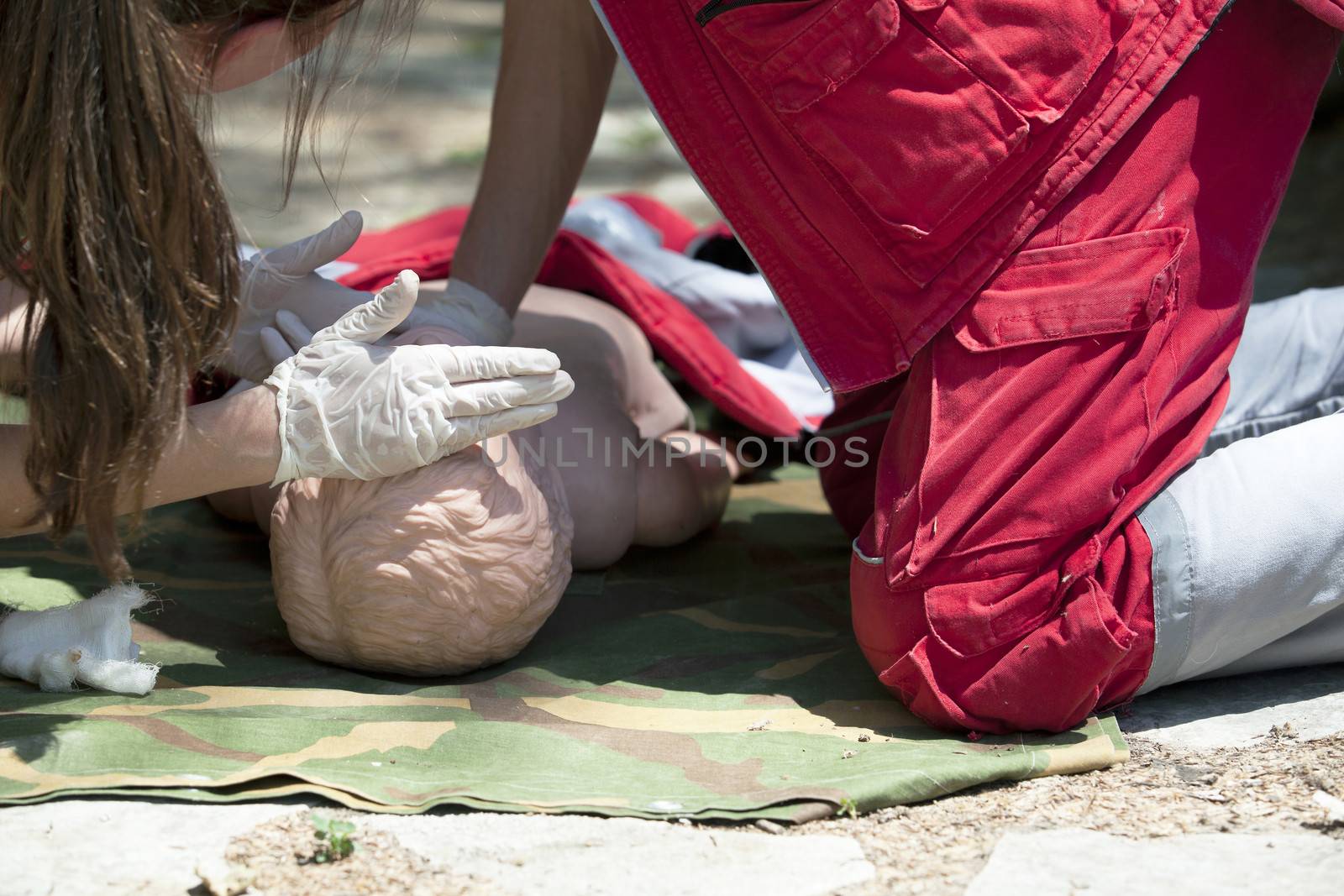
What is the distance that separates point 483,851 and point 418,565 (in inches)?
16.0

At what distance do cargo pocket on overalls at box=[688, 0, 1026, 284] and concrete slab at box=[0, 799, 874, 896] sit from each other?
71 cm

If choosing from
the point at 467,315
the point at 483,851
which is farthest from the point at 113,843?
the point at 467,315

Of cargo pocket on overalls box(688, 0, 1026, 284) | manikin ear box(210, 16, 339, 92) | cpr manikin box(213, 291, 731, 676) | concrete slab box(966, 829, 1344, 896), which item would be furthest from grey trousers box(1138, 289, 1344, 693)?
manikin ear box(210, 16, 339, 92)

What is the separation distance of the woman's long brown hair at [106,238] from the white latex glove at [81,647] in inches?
7.2

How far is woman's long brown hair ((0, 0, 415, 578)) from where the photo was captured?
121cm

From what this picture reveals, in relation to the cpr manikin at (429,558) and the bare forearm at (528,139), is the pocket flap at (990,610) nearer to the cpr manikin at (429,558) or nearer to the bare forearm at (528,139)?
the cpr manikin at (429,558)

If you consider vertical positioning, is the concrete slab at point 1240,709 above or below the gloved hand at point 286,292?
below

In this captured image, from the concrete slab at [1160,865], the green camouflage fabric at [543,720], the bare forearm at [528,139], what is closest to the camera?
the concrete slab at [1160,865]

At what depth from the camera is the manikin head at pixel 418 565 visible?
151cm

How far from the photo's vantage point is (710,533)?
7.25ft

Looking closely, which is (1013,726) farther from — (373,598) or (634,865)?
(373,598)

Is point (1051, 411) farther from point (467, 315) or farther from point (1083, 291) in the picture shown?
point (467, 315)

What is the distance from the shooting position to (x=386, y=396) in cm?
146

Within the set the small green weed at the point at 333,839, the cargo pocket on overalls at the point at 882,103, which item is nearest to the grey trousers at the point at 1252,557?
the cargo pocket on overalls at the point at 882,103
